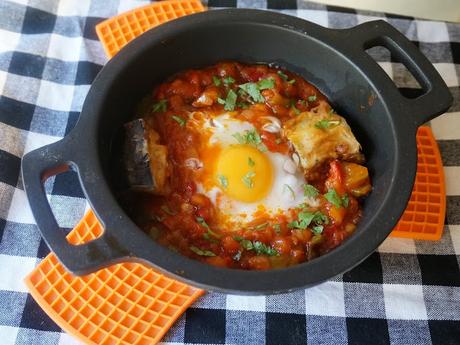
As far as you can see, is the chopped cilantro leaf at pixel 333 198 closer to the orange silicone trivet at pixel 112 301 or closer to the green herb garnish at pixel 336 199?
the green herb garnish at pixel 336 199

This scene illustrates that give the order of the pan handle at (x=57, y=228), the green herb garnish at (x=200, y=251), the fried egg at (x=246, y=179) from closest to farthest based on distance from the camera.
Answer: the pan handle at (x=57, y=228)
the green herb garnish at (x=200, y=251)
the fried egg at (x=246, y=179)

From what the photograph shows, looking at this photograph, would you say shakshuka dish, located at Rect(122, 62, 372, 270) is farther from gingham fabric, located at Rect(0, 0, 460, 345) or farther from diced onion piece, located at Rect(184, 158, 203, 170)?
gingham fabric, located at Rect(0, 0, 460, 345)

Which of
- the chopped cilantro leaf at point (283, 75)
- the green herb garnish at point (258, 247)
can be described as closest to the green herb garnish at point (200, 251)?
the green herb garnish at point (258, 247)

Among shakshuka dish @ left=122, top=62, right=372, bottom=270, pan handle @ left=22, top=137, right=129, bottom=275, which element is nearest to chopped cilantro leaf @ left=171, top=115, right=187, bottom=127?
shakshuka dish @ left=122, top=62, right=372, bottom=270

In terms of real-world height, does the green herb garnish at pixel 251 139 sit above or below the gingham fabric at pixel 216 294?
above

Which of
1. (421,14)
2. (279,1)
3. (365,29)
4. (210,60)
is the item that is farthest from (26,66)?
(421,14)

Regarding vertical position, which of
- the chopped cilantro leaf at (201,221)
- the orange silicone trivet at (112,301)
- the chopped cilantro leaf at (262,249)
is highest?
the chopped cilantro leaf at (201,221)

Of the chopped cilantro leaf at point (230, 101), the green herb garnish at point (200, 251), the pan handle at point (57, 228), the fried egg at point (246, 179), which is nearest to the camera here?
the pan handle at point (57, 228)
